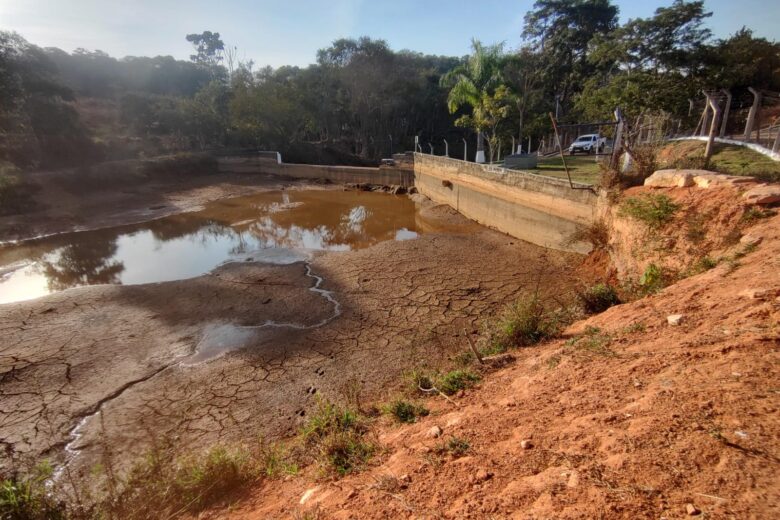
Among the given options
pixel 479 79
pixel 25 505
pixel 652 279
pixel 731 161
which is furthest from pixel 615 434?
pixel 479 79

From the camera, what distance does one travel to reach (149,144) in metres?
28.3

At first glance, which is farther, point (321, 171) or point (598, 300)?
point (321, 171)

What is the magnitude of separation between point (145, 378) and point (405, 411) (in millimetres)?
4544

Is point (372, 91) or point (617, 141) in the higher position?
point (372, 91)

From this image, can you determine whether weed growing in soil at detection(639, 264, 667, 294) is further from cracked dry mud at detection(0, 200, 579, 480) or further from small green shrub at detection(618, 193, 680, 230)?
cracked dry mud at detection(0, 200, 579, 480)

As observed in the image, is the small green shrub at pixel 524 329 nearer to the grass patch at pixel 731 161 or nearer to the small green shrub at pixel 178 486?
the small green shrub at pixel 178 486

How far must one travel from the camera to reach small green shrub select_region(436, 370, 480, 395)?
4090 millimetres

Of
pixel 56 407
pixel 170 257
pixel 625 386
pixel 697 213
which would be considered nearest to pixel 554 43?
pixel 697 213

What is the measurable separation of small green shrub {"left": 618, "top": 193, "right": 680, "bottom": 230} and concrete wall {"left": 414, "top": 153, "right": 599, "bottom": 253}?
2.42 metres

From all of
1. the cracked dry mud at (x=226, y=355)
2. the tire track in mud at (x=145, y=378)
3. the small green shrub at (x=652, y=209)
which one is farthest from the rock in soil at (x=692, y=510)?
the small green shrub at (x=652, y=209)

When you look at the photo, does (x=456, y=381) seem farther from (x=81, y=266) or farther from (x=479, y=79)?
(x=479, y=79)

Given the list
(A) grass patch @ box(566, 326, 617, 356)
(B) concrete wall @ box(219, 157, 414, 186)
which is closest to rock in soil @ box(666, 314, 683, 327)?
(A) grass patch @ box(566, 326, 617, 356)

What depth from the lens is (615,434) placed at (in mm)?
2254

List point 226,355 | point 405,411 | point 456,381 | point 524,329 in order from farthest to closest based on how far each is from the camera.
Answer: point 226,355 < point 524,329 < point 456,381 < point 405,411
